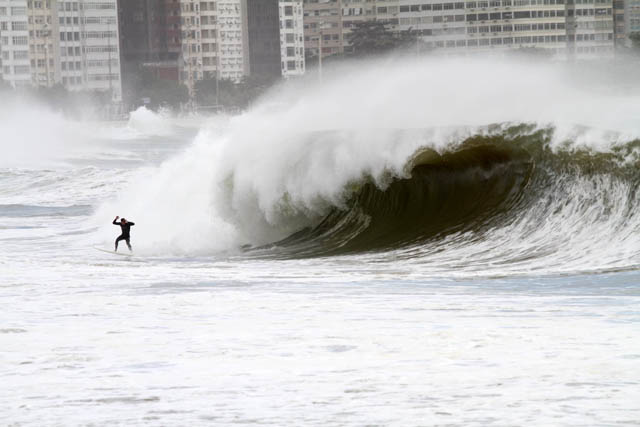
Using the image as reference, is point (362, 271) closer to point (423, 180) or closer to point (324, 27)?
point (423, 180)

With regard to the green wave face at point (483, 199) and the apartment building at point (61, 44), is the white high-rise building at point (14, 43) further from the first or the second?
the green wave face at point (483, 199)

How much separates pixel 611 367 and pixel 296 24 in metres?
183

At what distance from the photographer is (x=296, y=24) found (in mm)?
190500

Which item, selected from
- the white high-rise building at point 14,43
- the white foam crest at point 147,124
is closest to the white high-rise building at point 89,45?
the white high-rise building at point 14,43

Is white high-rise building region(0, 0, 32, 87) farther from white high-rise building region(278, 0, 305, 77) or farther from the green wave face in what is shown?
the green wave face

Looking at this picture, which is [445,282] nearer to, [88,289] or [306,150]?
[88,289]

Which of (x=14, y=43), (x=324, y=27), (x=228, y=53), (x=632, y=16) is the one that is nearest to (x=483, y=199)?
(x=632, y=16)

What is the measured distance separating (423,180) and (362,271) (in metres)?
5.84

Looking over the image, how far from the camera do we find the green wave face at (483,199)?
750 inches

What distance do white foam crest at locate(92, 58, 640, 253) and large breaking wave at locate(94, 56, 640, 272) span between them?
38 millimetres

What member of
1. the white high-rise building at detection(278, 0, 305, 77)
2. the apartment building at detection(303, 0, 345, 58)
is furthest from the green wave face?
the white high-rise building at detection(278, 0, 305, 77)

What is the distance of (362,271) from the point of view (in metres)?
17.1

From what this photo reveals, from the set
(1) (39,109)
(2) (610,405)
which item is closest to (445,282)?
(2) (610,405)

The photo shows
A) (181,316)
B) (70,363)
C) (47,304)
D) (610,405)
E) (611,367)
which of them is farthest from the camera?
(47,304)
